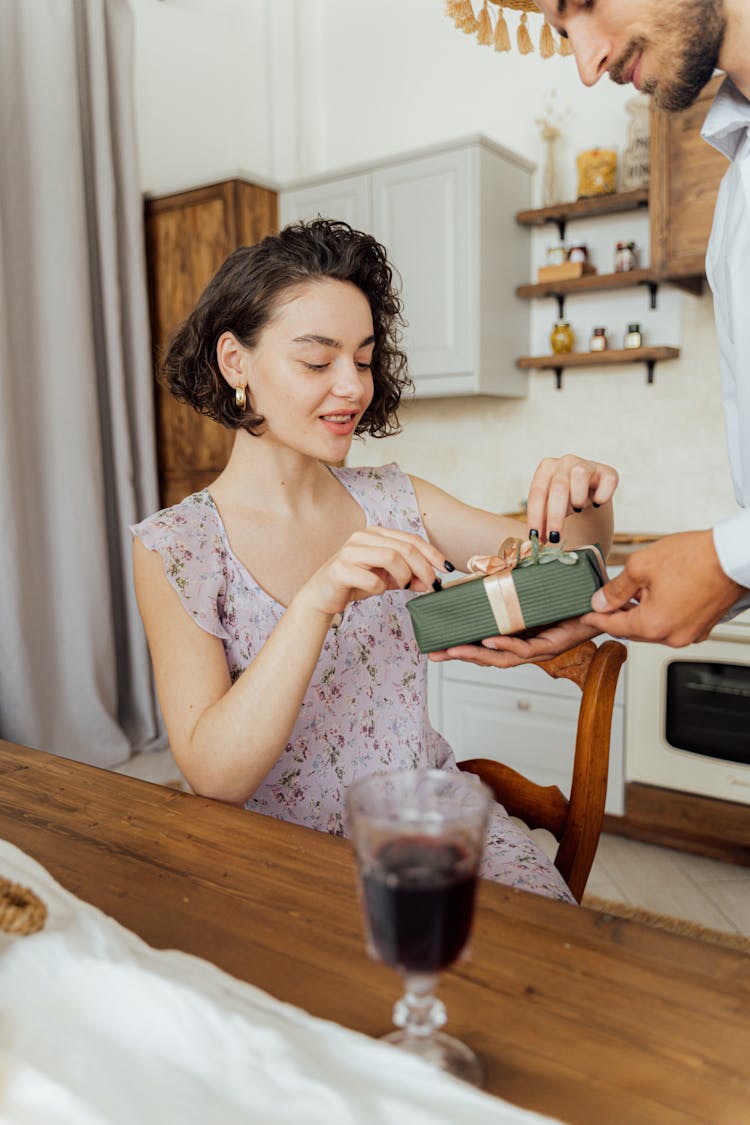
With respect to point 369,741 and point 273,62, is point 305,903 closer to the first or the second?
point 369,741

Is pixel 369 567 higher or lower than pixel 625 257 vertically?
lower

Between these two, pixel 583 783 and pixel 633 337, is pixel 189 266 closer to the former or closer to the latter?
pixel 633 337

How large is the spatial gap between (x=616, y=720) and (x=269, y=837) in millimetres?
1864

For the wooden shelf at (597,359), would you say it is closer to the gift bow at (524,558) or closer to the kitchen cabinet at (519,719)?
the kitchen cabinet at (519,719)

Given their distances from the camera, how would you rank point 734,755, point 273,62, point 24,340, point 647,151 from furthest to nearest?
point 273,62
point 24,340
point 647,151
point 734,755

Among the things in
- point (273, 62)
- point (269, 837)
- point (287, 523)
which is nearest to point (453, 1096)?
point (269, 837)

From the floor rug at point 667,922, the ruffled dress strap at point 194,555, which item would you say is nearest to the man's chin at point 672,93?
the ruffled dress strap at point 194,555

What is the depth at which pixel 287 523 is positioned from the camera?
138cm

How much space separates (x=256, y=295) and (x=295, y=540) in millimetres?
380

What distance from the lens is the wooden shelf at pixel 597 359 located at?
2.80 metres

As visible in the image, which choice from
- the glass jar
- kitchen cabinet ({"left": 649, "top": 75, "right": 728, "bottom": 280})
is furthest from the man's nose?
the glass jar

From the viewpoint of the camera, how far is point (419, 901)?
1.53 ft

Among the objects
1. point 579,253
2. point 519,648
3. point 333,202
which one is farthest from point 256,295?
point 333,202

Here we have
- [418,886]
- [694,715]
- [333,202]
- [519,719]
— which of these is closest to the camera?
[418,886]
